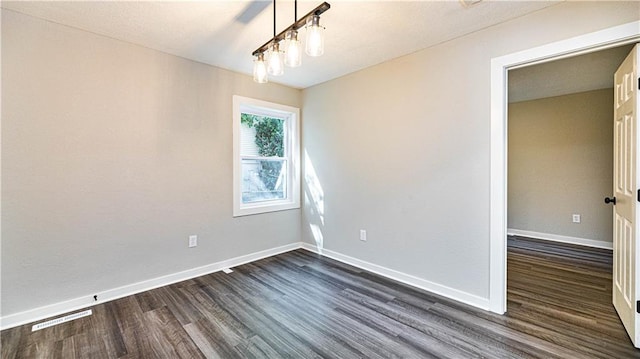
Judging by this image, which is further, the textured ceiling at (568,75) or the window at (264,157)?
the window at (264,157)

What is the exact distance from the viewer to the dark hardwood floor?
1.82 m

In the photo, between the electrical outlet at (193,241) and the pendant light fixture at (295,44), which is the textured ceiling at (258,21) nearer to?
the pendant light fixture at (295,44)

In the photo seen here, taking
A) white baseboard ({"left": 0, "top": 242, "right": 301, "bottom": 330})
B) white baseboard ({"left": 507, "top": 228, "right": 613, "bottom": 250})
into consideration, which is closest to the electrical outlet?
white baseboard ({"left": 0, "top": 242, "right": 301, "bottom": 330})

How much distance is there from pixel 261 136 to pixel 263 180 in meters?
0.62

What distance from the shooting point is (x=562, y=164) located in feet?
14.9

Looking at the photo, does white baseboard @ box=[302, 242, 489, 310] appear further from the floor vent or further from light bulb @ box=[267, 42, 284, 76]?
the floor vent

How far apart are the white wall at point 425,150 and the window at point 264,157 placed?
52 centimetres

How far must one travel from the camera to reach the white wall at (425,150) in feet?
7.47

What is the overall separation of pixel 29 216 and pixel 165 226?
1.00m

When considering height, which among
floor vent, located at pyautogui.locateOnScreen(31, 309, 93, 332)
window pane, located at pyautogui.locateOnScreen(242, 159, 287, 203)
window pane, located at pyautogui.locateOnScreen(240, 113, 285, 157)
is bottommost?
floor vent, located at pyautogui.locateOnScreen(31, 309, 93, 332)

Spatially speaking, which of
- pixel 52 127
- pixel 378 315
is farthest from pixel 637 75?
pixel 52 127

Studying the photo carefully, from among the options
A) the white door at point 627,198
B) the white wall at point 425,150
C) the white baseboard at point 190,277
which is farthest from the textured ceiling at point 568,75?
the white baseboard at point 190,277

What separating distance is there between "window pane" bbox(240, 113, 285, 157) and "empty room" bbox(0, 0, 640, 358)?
0.13 feet

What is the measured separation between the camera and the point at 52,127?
7.38 ft
